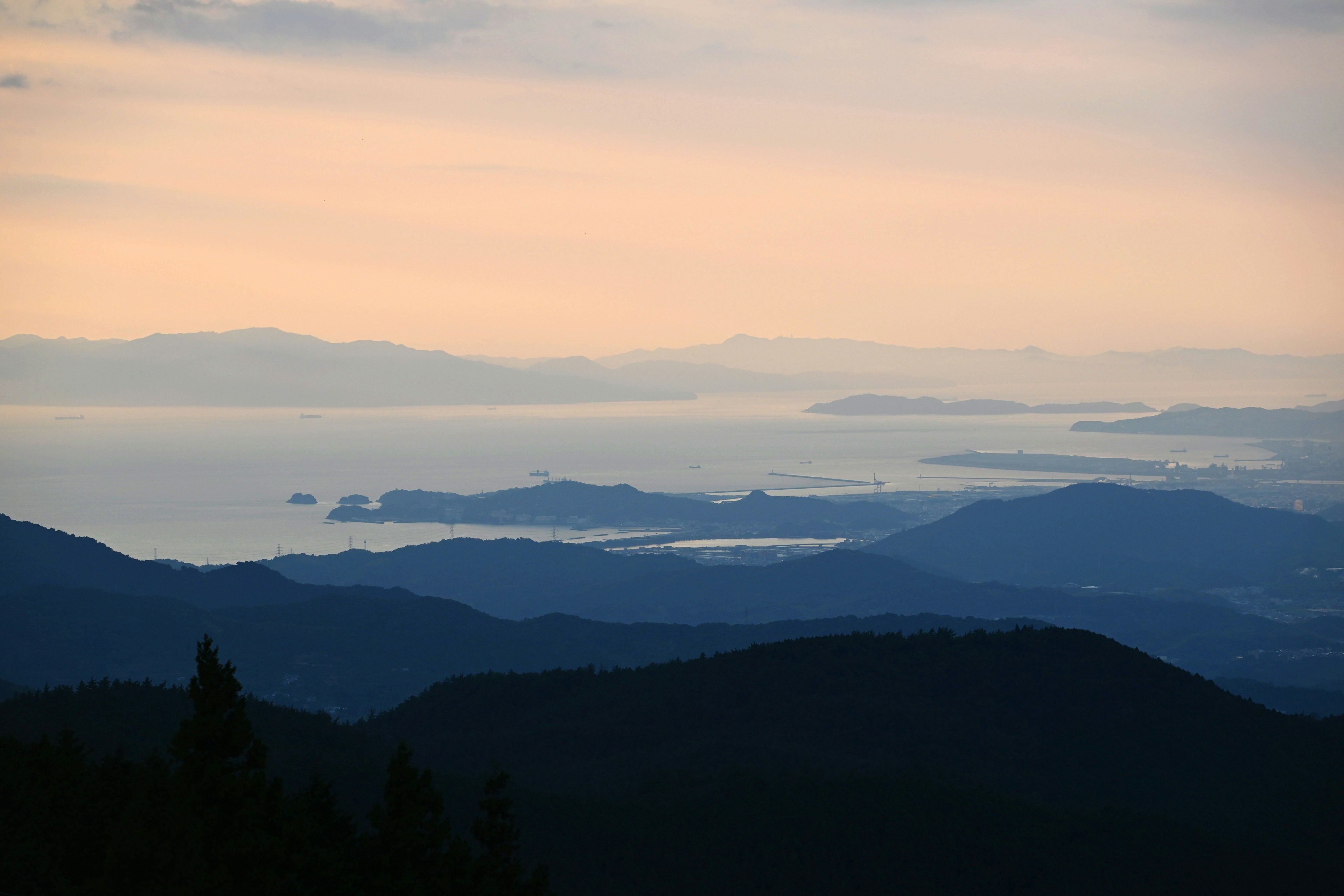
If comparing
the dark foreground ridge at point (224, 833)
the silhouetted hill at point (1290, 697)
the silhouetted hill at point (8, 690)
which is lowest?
the silhouetted hill at point (1290, 697)

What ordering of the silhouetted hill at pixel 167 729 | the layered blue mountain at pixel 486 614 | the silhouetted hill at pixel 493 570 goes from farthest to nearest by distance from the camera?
the silhouetted hill at pixel 493 570 < the layered blue mountain at pixel 486 614 < the silhouetted hill at pixel 167 729

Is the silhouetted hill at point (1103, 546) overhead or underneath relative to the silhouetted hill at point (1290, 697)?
overhead

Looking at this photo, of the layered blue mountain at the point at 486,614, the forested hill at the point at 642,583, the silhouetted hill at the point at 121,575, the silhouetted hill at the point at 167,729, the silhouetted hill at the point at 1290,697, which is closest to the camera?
the silhouetted hill at the point at 167,729

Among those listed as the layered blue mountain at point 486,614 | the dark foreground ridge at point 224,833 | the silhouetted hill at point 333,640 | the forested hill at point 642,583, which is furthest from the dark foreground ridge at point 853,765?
the forested hill at point 642,583

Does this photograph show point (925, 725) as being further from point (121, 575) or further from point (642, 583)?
point (642, 583)

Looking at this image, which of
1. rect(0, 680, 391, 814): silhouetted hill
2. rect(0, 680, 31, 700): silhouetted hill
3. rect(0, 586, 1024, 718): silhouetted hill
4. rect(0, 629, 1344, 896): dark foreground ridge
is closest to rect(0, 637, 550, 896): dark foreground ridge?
rect(0, 629, 1344, 896): dark foreground ridge

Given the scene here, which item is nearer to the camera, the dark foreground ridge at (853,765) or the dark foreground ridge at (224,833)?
the dark foreground ridge at (224,833)

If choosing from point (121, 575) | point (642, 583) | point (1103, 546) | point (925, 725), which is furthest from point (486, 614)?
point (1103, 546)

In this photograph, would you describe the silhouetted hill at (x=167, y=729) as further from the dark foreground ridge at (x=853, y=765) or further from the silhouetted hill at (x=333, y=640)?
the silhouetted hill at (x=333, y=640)
